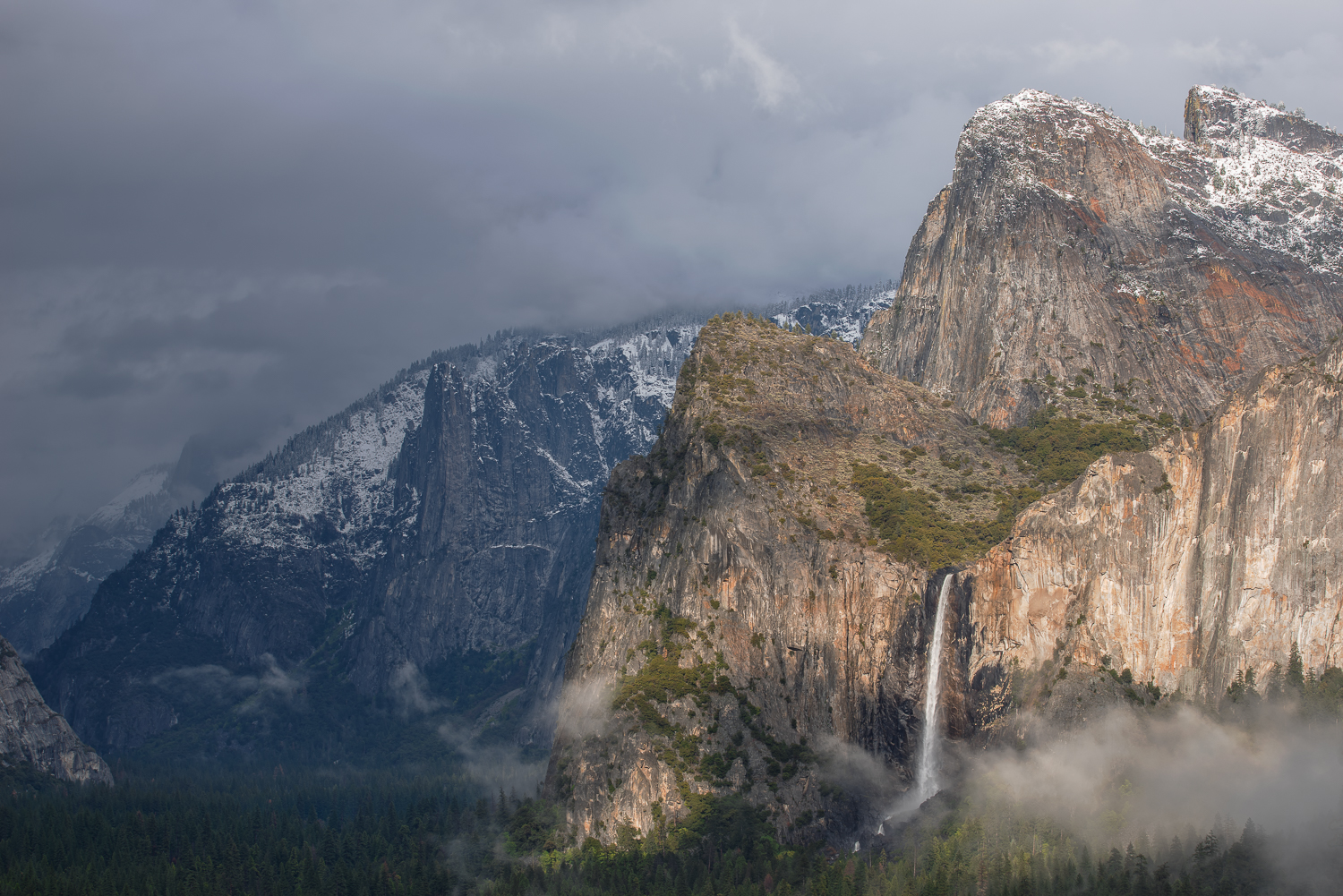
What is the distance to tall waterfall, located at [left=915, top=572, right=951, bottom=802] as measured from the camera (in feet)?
636

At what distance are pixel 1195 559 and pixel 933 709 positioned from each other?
128 ft

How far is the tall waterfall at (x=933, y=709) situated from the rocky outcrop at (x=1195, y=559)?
17.8ft

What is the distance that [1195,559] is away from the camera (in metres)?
179

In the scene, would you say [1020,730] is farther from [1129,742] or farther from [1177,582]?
[1177,582]

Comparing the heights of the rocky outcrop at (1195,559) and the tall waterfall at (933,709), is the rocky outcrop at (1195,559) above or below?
above

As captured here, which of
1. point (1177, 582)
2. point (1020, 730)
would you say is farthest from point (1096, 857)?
point (1177, 582)

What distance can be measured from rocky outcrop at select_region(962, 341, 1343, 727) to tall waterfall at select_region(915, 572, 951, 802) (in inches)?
213

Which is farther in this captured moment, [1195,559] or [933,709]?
[933,709]

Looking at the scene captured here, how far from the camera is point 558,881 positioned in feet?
624

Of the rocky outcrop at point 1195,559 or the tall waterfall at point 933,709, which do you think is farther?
the tall waterfall at point 933,709

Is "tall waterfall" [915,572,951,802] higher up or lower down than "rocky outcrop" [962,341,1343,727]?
lower down

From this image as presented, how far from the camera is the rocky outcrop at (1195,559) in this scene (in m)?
167

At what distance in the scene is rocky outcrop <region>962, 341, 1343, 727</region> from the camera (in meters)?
167

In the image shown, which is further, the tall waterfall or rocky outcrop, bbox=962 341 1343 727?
the tall waterfall
